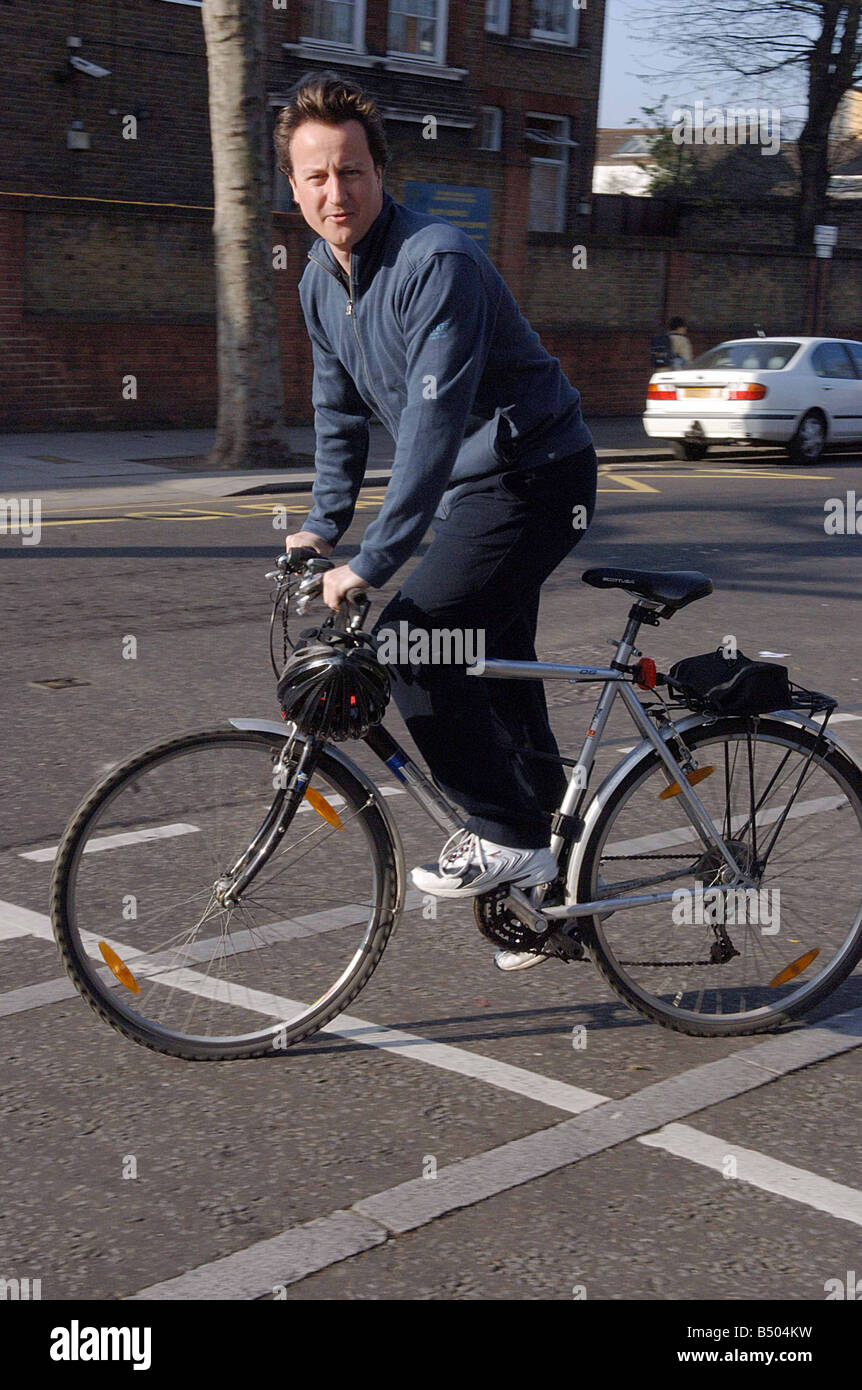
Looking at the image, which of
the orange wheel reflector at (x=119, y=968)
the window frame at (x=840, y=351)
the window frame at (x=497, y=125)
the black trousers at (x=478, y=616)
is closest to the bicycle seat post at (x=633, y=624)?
the black trousers at (x=478, y=616)

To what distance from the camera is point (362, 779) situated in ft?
11.7

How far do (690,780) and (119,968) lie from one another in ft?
4.45

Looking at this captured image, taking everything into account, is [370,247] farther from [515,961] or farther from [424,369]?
[515,961]

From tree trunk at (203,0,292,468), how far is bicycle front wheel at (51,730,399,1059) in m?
13.3

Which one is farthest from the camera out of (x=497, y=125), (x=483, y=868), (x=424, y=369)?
(x=497, y=125)

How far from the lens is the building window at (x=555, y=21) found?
98.9 feet

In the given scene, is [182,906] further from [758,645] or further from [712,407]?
[712,407]

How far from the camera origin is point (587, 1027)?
3.87m

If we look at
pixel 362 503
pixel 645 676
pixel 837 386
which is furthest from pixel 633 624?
pixel 837 386

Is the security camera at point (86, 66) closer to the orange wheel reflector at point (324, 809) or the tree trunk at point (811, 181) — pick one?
the tree trunk at point (811, 181)

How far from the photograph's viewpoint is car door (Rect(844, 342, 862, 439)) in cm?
1992

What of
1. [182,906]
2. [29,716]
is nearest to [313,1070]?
[182,906]

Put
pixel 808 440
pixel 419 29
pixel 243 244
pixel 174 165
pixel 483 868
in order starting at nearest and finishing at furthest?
pixel 483 868, pixel 243 244, pixel 808 440, pixel 174 165, pixel 419 29

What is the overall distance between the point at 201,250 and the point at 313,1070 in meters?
18.6
